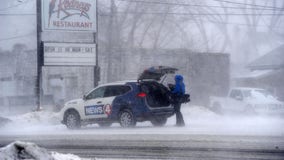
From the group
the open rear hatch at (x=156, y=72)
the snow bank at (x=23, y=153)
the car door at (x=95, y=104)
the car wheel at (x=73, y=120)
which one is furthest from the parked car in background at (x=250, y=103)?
the snow bank at (x=23, y=153)

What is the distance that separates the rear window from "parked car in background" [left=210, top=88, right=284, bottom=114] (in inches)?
313

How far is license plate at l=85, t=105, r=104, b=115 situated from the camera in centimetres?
1612

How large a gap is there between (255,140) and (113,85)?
254 inches

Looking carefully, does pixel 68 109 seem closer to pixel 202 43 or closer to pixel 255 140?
pixel 255 140

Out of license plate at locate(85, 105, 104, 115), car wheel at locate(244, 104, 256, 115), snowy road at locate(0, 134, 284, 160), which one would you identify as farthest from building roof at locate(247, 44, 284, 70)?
snowy road at locate(0, 134, 284, 160)

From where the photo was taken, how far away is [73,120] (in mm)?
16703

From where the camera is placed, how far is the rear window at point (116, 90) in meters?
15.8

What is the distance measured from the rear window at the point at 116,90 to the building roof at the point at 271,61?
18.8m

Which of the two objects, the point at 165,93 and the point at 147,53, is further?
the point at 147,53

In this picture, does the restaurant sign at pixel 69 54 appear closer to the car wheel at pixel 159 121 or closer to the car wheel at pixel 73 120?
the car wheel at pixel 73 120

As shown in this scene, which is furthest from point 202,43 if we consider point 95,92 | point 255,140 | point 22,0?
point 255,140

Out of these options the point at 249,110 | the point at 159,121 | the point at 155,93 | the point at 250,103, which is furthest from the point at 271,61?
the point at 155,93

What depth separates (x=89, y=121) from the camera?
1642 centimetres

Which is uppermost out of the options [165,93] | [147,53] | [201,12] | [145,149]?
[201,12]
